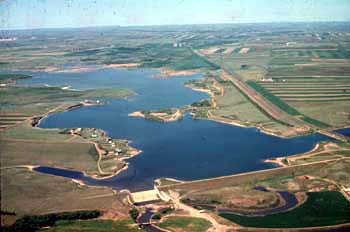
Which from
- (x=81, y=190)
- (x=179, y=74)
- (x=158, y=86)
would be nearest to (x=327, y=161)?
(x=81, y=190)

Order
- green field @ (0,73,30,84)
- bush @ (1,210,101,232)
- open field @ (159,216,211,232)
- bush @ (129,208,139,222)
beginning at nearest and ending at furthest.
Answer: bush @ (1,210,101,232) → open field @ (159,216,211,232) → bush @ (129,208,139,222) → green field @ (0,73,30,84)

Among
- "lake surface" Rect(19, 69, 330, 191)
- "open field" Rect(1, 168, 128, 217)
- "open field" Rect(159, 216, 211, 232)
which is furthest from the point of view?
"lake surface" Rect(19, 69, 330, 191)

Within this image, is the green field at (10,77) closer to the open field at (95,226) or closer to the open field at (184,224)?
the open field at (95,226)

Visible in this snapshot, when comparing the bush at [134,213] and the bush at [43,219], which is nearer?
the bush at [43,219]

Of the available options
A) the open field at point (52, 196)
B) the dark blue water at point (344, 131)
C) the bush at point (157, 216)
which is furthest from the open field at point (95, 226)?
the dark blue water at point (344, 131)

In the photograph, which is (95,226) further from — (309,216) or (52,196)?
(309,216)

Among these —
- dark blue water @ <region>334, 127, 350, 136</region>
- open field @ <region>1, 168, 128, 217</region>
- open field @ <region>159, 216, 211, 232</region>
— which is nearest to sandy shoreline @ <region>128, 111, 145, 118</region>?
open field @ <region>1, 168, 128, 217</region>

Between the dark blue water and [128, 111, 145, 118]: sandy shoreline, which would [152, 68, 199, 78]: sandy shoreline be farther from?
the dark blue water
